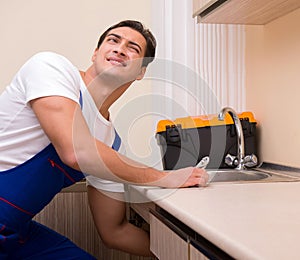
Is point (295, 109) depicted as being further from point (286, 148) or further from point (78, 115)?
point (78, 115)

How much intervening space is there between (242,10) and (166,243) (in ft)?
3.53

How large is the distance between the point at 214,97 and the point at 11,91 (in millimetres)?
1165

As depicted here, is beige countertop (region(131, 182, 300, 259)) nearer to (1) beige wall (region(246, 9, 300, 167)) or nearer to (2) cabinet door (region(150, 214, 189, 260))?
(2) cabinet door (region(150, 214, 189, 260))

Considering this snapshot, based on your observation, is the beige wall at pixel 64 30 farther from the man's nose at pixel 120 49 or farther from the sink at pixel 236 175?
the man's nose at pixel 120 49

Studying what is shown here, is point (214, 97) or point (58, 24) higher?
point (58, 24)

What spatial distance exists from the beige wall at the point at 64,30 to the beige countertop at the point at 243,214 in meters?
1.11

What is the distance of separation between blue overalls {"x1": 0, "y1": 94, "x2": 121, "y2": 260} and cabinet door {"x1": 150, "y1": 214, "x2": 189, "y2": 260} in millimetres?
377

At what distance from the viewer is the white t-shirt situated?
1465 mm

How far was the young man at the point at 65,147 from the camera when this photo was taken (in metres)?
1.43

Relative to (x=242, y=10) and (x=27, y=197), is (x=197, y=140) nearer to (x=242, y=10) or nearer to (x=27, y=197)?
(x=242, y=10)

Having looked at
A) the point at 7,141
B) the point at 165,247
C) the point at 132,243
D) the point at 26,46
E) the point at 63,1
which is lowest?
the point at 132,243

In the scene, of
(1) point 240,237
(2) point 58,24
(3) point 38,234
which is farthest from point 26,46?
(1) point 240,237

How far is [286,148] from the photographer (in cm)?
203

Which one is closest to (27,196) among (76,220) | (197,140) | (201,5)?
(76,220)
